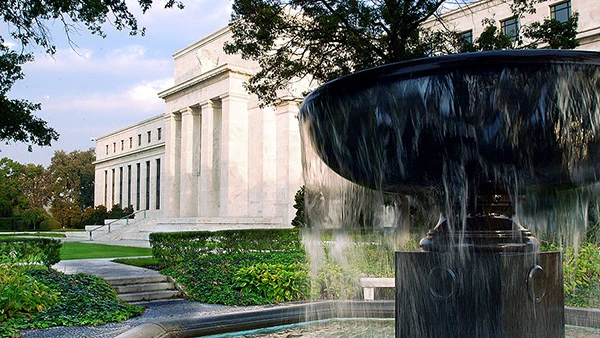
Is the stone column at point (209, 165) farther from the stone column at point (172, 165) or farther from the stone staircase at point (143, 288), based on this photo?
the stone staircase at point (143, 288)

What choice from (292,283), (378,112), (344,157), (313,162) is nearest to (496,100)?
(378,112)

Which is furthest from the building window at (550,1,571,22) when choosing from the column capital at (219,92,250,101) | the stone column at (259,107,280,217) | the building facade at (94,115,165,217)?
the building facade at (94,115,165,217)

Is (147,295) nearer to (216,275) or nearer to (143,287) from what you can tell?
(143,287)

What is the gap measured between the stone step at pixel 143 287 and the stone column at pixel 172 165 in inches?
1246

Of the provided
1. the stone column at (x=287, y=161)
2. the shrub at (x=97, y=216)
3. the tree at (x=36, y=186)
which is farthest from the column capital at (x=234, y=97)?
the tree at (x=36, y=186)

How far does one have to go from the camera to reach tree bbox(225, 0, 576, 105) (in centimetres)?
1444

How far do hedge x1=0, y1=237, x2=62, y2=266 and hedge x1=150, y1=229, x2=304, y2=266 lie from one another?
2.70 meters

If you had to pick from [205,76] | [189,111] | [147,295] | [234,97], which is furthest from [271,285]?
[189,111]

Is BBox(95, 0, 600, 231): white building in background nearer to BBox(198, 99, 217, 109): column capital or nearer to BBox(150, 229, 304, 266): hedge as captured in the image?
BBox(198, 99, 217, 109): column capital

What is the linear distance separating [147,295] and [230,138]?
25747mm

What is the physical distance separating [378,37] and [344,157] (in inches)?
501

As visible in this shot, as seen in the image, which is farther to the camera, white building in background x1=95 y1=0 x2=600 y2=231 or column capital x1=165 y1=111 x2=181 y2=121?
column capital x1=165 y1=111 x2=181 y2=121

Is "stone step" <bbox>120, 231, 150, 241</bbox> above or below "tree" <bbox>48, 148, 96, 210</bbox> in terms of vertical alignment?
below

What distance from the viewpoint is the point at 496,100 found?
9.11 ft
